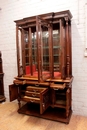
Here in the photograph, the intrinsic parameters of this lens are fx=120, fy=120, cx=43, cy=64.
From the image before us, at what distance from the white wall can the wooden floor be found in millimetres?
313

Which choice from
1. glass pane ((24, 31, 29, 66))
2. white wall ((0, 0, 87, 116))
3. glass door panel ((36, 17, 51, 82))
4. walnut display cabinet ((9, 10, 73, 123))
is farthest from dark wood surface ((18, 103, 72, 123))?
glass pane ((24, 31, 29, 66))

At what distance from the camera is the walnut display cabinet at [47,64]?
2.12m

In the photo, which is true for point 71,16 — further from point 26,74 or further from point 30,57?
point 26,74

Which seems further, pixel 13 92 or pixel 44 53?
pixel 13 92

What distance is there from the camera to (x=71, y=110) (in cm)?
254

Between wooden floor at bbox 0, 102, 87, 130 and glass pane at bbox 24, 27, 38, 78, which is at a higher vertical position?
glass pane at bbox 24, 27, 38, 78

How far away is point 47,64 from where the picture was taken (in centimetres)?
237

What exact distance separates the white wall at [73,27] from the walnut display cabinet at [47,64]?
0.16 m

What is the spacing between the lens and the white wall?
91.7 inches

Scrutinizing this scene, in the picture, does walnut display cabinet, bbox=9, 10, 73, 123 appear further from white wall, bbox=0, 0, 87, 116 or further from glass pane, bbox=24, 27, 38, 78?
white wall, bbox=0, 0, 87, 116

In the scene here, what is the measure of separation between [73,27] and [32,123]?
201cm

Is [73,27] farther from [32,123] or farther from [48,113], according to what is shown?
[32,123]

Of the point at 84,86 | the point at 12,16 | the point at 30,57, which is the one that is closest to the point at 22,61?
the point at 30,57

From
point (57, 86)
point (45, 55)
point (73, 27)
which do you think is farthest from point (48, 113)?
point (73, 27)
